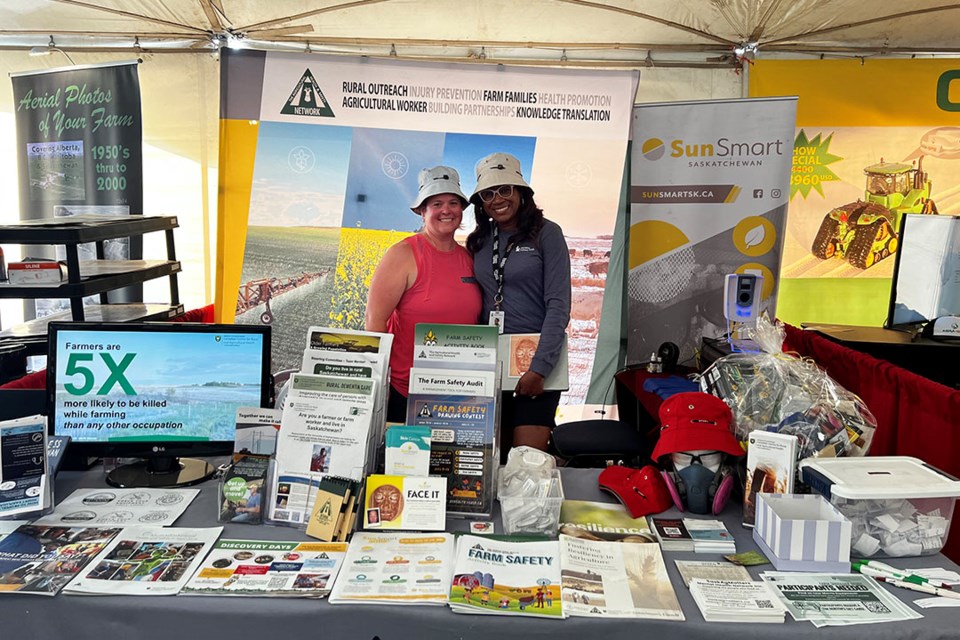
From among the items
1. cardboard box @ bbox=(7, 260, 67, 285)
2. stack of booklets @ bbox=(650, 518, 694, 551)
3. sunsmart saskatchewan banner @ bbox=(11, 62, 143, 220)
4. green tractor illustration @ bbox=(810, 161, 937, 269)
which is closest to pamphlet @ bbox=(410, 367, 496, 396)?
stack of booklets @ bbox=(650, 518, 694, 551)

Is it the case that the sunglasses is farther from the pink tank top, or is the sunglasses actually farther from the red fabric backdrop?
the red fabric backdrop

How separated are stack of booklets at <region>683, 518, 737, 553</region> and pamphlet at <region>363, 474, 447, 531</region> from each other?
55cm

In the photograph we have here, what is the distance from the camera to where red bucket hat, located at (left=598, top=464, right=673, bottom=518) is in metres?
1.71

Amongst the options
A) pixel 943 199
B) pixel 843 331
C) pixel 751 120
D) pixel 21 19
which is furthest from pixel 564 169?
pixel 21 19

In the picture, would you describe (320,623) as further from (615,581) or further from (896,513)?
(896,513)

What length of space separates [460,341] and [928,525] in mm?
1104

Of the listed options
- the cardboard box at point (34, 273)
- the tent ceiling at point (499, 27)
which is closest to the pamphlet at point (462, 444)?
the cardboard box at point (34, 273)

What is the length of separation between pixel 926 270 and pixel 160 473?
3.15 m

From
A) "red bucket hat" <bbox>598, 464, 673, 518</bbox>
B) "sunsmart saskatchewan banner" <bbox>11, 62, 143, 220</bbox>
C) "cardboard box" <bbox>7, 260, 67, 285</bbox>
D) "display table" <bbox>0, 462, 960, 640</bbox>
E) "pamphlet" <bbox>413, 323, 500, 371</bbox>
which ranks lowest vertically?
"display table" <bbox>0, 462, 960, 640</bbox>

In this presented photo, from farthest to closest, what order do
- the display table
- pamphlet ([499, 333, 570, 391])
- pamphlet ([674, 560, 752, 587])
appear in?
1. pamphlet ([499, 333, 570, 391])
2. pamphlet ([674, 560, 752, 587])
3. the display table

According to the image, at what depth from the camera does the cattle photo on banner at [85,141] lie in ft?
14.4

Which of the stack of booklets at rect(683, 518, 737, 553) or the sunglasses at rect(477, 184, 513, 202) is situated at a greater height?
the sunglasses at rect(477, 184, 513, 202)

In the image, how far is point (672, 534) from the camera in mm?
1597

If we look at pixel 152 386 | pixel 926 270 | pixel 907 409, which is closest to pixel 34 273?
pixel 152 386
